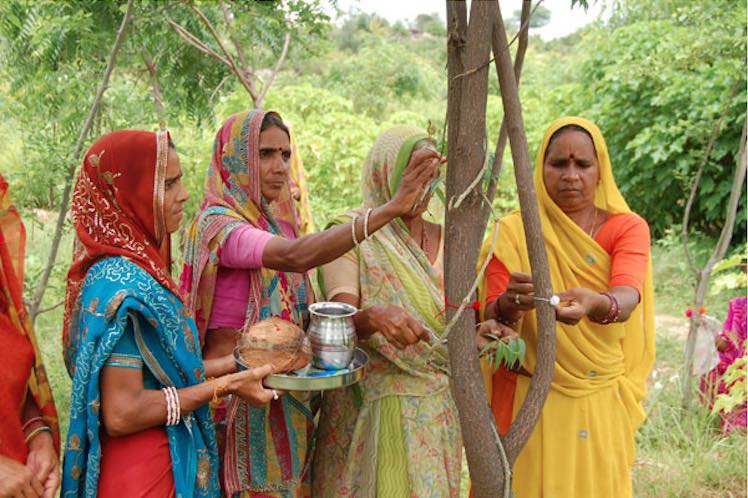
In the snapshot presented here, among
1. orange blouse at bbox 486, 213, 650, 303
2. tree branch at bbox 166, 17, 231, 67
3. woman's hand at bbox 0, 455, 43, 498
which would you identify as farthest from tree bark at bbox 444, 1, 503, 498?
tree branch at bbox 166, 17, 231, 67

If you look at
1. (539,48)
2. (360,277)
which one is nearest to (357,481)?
(360,277)

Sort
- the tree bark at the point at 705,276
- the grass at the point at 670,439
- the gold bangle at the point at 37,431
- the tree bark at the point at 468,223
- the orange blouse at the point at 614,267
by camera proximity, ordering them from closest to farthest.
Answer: the tree bark at the point at 468,223 → the gold bangle at the point at 37,431 → the orange blouse at the point at 614,267 → the grass at the point at 670,439 → the tree bark at the point at 705,276

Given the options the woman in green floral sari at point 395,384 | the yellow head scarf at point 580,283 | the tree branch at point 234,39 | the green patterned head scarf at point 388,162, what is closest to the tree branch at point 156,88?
the tree branch at point 234,39

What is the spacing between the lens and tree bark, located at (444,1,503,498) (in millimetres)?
1356

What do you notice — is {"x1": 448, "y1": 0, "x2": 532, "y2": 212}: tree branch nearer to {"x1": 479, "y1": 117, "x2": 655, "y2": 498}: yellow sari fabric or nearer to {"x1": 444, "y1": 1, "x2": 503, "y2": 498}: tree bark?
{"x1": 444, "y1": 1, "x2": 503, "y2": 498}: tree bark

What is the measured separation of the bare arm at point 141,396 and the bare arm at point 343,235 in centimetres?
34

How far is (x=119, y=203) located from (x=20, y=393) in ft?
1.85

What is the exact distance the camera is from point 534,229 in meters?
1.50

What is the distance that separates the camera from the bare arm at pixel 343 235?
1.79m

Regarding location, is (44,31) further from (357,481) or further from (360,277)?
(357,481)

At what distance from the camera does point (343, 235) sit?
1.90 metres

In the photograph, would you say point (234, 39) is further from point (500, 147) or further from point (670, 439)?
point (670, 439)

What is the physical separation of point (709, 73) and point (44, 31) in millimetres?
6625

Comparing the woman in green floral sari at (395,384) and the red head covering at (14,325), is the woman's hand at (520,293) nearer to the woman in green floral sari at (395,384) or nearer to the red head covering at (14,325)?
the woman in green floral sari at (395,384)
